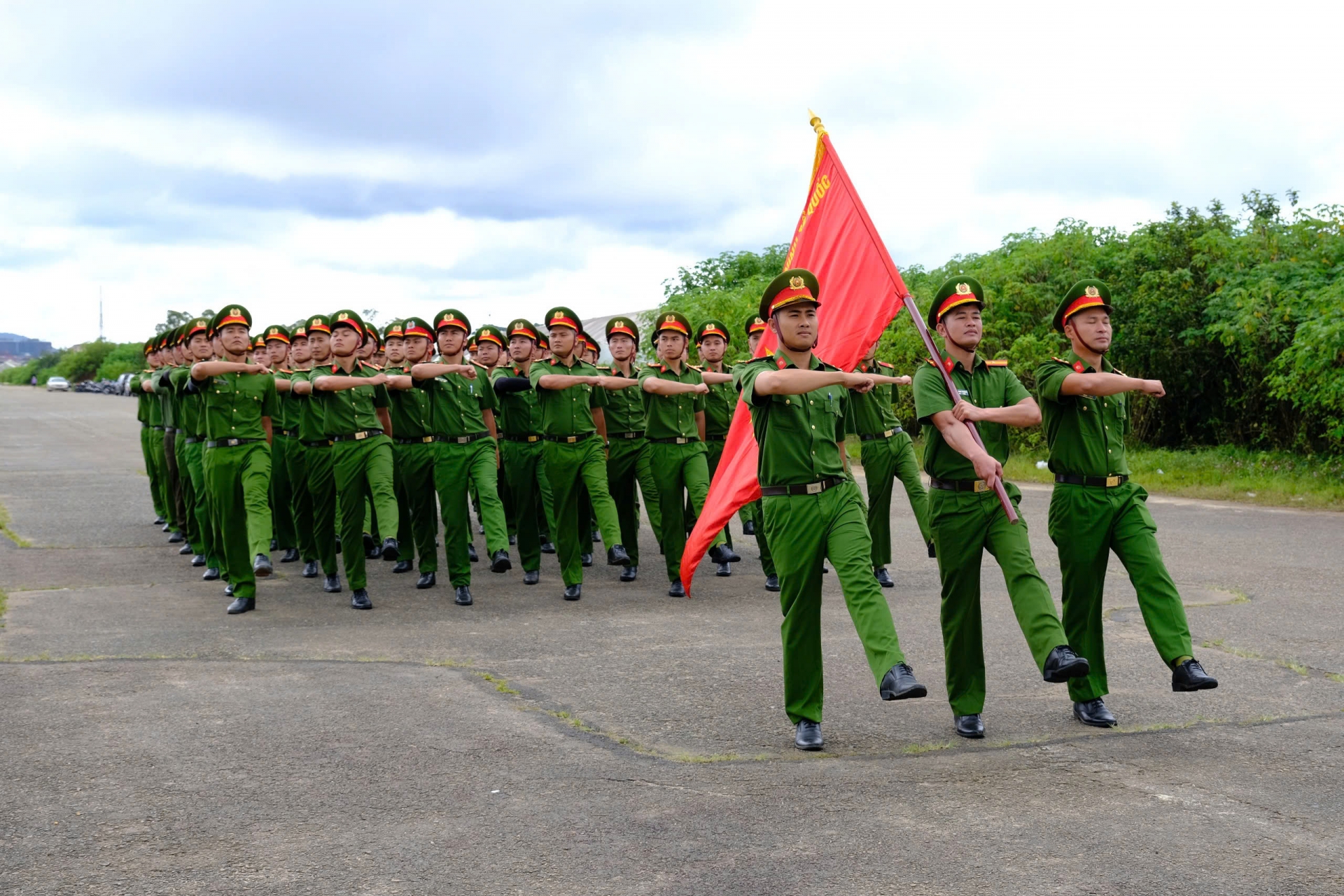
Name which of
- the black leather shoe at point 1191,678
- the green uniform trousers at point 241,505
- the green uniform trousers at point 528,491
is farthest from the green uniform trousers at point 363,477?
the black leather shoe at point 1191,678

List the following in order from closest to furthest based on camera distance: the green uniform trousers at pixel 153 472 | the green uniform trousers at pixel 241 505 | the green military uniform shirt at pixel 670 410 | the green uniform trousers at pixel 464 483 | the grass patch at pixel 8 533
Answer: the green uniform trousers at pixel 241 505 → the green uniform trousers at pixel 464 483 → the green military uniform shirt at pixel 670 410 → the grass patch at pixel 8 533 → the green uniform trousers at pixel 153 472

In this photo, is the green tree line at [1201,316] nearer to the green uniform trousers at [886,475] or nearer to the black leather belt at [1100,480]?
the green uniform trousers at [886,475]

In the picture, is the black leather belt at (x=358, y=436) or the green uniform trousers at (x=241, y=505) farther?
the black leather belt at (x=358, y=436)

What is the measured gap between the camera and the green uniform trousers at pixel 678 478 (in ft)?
35.6

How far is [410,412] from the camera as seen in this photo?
10.8 m

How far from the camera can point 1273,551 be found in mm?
11516

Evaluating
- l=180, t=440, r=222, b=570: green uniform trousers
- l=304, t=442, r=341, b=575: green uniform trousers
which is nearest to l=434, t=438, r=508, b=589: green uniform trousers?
l=304, t=442, r=341, b=575: green uniform trousers

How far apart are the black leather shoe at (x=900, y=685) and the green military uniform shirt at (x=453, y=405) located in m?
5.76

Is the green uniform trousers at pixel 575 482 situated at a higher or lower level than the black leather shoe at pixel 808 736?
A: higher

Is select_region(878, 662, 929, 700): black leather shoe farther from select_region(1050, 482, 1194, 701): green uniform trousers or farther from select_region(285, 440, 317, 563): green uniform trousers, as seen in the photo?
select_region(285, 440, 317, 563): green uniform trousers

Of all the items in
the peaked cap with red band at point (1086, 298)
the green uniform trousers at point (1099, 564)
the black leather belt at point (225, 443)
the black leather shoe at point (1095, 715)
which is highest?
the peaked cap with red band at point (1086, 298)

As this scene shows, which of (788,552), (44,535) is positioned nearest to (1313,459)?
(788,552)

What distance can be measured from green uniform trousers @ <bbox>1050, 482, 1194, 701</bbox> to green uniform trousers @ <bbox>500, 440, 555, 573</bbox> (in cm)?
538

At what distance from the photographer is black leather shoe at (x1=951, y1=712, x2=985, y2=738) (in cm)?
593
